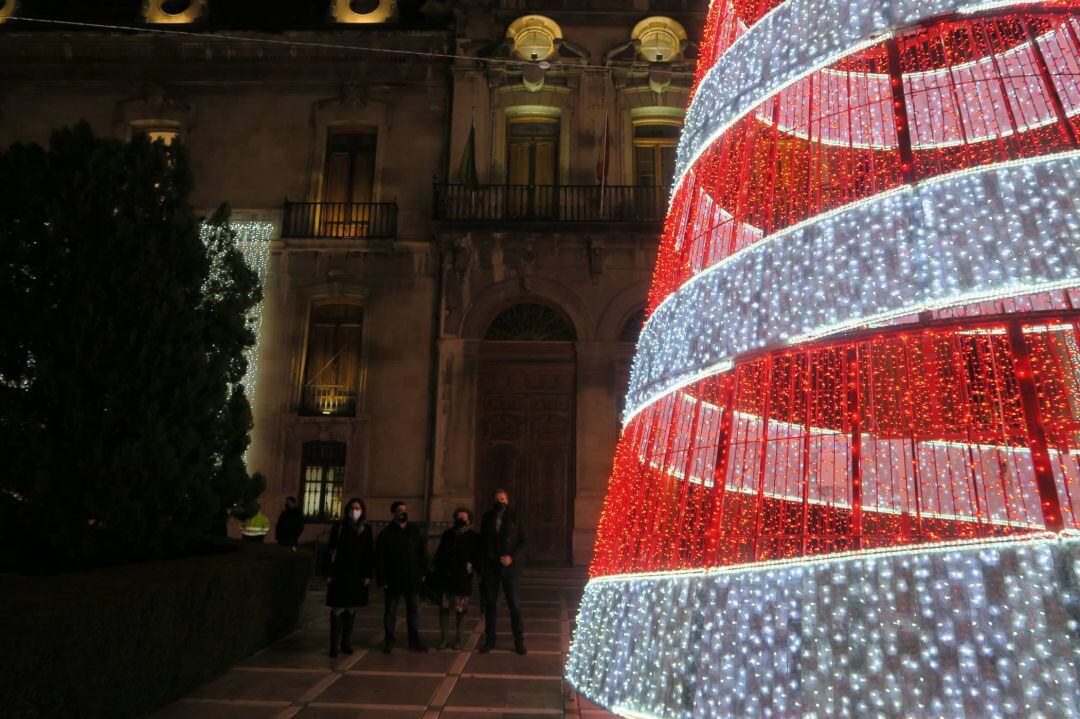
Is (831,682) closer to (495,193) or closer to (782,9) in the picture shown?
(782,9)

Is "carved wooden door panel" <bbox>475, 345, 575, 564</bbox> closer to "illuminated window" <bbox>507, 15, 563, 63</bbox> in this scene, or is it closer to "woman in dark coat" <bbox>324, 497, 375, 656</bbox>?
"illuminated window" <bbox>507, 15, 563, 63</bbox>

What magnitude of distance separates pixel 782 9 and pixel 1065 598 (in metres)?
2.77

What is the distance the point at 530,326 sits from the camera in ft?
46.9

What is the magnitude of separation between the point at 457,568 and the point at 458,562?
6 cm

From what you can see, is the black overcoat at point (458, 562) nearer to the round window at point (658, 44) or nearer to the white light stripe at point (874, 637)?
the white light stripe at point (874, 637)

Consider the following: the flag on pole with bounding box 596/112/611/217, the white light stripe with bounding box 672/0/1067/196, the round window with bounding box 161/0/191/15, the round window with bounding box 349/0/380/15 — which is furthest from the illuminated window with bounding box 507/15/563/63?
the white light stripe with bounding box 672/0/1067/196

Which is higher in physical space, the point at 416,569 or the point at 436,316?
the point at 436,316

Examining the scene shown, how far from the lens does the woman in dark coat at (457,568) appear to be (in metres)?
7.08

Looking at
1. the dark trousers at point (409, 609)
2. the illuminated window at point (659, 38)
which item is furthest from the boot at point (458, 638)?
the illuminated window at point (659, 38)

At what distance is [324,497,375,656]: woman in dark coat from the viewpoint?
669 centimetres

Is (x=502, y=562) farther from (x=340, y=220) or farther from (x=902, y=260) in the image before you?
(x=340, y=220)

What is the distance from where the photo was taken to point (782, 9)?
11.2ft

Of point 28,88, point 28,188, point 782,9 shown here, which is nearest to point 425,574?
point 28,188

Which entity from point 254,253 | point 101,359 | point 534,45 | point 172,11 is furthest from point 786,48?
point 172,11
